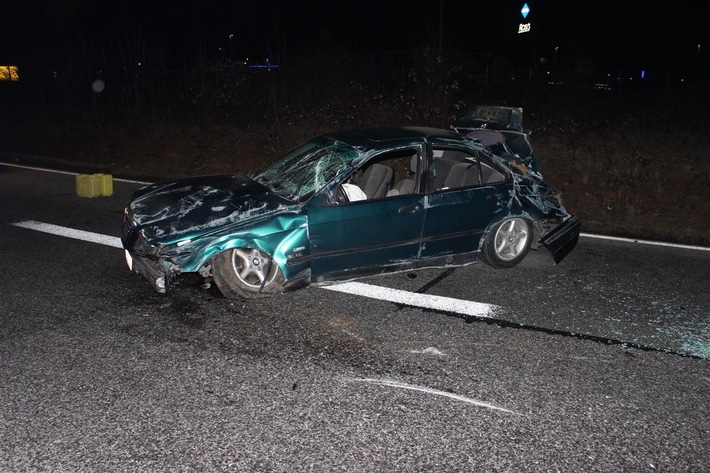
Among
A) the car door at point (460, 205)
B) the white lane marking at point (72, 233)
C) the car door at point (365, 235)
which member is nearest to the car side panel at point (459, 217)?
the car door at point (460, 205)

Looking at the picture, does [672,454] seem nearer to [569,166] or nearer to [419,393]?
[419,393]

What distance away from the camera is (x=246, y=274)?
5.10 metres

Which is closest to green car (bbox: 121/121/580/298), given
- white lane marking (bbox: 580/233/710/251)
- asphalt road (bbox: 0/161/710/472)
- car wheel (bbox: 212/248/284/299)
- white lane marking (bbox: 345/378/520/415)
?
car wheel (bbox: 212/248/284/299)

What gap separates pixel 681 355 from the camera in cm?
443

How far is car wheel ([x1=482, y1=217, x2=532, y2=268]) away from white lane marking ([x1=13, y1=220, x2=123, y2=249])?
4.24 meters

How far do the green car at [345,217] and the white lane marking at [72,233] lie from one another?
169 cm

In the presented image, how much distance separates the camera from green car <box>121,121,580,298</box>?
193 inches

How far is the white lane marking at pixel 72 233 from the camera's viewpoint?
7086 millimetres

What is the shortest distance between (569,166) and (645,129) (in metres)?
3.04

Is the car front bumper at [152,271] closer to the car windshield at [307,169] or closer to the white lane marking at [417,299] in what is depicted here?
the car windshield at [307,169]

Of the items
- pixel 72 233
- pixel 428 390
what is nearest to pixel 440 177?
pixel 428 390

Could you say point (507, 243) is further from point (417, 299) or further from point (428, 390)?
point (428, 390)

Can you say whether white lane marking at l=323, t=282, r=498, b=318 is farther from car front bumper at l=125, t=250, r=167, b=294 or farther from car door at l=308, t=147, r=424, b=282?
car front bumper at l=125, t=250, r=167, b=294

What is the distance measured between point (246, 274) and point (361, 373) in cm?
161
